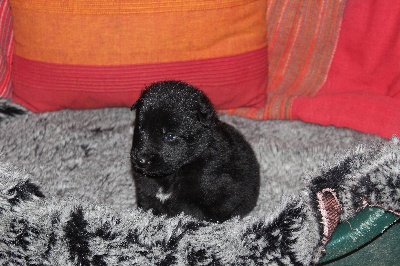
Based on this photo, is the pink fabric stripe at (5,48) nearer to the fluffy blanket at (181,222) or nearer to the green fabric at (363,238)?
the fluffy blanket at (181,222)

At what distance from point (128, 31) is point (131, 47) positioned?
2.4 inches

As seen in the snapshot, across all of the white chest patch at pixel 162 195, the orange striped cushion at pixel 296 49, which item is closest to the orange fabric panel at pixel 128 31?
the orange striped cushion at pixel 296 49

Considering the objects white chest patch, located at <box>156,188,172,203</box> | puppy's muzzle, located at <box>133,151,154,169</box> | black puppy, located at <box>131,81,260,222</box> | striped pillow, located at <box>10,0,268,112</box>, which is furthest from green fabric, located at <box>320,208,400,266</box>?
striped pillow, located at <box>10,0,268,112</box>

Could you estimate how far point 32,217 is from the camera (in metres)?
1.59

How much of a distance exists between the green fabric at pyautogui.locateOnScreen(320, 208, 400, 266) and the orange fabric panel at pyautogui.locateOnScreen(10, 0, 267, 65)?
794 millimetres

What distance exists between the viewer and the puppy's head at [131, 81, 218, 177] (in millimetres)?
1598

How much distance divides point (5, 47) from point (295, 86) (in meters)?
1.21

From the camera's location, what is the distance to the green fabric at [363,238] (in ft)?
5.78

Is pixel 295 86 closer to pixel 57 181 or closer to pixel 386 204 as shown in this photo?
pixel 386 204

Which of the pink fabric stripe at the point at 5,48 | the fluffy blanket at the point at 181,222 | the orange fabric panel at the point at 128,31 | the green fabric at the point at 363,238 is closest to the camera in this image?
the fluffy blanket at the point at 181,222

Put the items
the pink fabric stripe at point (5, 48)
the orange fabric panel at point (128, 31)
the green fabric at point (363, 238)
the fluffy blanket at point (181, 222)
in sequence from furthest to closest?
1. the pink fabric stripe at point (5, 48)
2. the orange fabric panel at point (128, 31)
3. the green fabric at point (363, 238)
4. the fluffy blanket at point (181, 222)

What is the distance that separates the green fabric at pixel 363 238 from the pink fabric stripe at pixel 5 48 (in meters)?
1.42

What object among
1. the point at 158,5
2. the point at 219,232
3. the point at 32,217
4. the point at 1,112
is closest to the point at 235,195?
the point at 219,232

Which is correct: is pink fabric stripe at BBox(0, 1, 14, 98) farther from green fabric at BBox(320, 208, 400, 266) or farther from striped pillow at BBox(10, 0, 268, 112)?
green fabric at BBox(320, 208, 400, 266)
